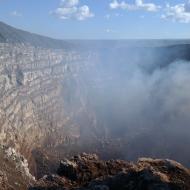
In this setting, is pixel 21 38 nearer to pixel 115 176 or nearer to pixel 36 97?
pixel 36 97

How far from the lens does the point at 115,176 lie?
85.6ft

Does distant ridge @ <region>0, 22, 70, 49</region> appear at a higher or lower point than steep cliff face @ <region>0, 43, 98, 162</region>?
higher

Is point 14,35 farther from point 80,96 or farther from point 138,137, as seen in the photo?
point 138,137

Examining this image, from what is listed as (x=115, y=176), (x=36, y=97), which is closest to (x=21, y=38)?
(x=36, y=97)

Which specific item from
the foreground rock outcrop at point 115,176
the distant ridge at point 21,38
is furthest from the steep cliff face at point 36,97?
the foreground rock outcrop at point 115,176

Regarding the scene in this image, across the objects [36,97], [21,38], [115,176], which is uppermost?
[21,38]

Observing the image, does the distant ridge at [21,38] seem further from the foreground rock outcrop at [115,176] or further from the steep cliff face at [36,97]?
the foreground rock outcrop at [115,176]

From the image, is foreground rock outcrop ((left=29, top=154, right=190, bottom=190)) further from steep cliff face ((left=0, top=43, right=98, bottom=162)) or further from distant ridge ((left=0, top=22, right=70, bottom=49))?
distant ridge ((left=0, top=22, right=70, bottom=49))

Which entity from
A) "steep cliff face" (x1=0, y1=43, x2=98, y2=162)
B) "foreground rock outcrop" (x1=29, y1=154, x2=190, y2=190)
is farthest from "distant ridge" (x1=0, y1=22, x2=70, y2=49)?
"foreground rock outcrop" (x1=29, y1=154, x2=190, y2=190)

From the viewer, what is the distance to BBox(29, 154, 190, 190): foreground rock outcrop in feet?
80.5

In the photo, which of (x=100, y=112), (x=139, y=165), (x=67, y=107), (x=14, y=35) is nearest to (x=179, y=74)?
(x=100, y=112)

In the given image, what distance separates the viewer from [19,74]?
8044 cm

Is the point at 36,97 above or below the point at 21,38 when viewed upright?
below

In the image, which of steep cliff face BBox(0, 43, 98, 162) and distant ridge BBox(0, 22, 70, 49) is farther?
distant ridge BBox(0, 22, 70, 49)
